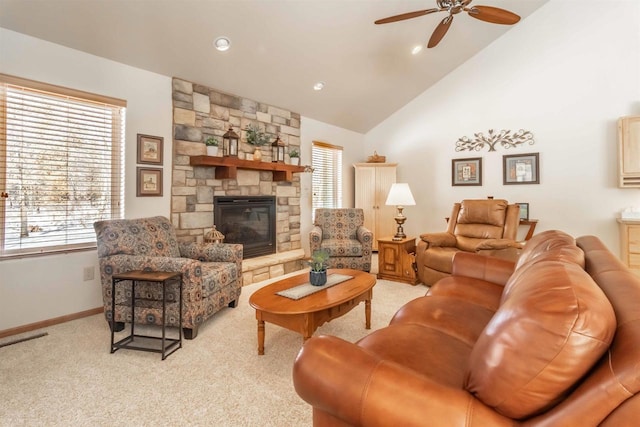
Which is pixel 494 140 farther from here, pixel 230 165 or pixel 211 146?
pixel 211 146

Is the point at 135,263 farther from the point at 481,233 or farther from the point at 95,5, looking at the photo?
the point at 481,233

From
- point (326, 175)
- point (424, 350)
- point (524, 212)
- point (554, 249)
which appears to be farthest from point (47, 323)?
point (524, 212)

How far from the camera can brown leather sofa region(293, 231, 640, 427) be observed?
26.8 inches

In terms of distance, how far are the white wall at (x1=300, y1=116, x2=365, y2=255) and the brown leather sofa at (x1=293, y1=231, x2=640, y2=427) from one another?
411 cm

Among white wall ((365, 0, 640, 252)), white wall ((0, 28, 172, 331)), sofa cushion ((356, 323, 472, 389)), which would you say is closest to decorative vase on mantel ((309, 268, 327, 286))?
sofa cushion ((356, 323, 472, 389))

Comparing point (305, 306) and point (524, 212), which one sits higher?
point (524, 212)

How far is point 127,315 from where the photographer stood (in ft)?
8.48

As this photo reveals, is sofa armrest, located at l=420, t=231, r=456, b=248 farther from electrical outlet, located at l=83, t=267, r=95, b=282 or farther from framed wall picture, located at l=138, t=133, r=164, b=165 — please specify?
electrical outlet, located at l=83, t=267, r=95, b=282

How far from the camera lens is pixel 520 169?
15.9 feet

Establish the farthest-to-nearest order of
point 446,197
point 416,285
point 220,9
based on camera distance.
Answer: point 446,197 < point 416,285 < point 220,9

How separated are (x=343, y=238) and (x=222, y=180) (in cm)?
188

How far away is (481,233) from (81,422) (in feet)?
13.5

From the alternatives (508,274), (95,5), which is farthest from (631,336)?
(95,5)

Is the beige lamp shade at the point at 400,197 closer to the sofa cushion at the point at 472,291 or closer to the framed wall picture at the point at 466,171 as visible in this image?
the framed wall picture at the point at 466,171
